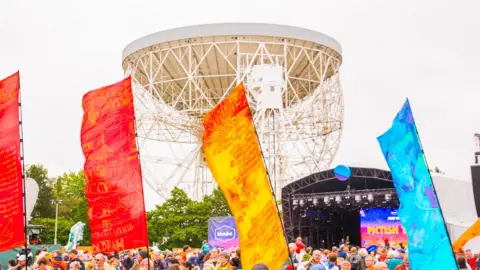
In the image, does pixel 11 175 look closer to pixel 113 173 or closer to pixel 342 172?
pixel 113 173

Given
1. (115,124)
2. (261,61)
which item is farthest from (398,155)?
(261,61)

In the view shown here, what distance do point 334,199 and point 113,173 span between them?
114ft

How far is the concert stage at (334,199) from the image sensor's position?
1604 inches

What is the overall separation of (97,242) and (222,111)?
2.58 metres

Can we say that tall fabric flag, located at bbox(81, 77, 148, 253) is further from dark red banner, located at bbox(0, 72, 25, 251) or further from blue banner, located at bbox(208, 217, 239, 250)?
blue banner, located at bbox(208, 217, 239, 250)

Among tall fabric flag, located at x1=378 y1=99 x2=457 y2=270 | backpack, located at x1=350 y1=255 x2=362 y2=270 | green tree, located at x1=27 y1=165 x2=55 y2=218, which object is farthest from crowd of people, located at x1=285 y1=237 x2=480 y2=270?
green tree, located at x1=27 y1=165 x2=55 y2=218

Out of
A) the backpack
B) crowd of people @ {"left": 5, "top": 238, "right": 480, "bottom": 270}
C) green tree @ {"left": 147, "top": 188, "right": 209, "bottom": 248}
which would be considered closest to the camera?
crowd of people @ {"left": 5, "top": 238, "right": 480, "bottom": 270}

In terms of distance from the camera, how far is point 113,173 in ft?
32.8

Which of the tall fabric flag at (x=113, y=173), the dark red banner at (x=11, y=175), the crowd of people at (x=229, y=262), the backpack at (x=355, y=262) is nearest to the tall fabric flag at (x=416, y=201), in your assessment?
the crowd of people at (x=229, y=262)

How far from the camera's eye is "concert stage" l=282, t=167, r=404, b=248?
1604 inches

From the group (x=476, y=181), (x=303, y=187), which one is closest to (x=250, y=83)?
(x=303, y=187)

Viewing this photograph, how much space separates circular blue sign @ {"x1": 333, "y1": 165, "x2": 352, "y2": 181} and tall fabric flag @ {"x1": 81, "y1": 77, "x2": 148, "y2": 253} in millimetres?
30518

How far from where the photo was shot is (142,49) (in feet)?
180

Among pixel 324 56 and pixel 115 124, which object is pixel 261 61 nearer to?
pixel 324 56
